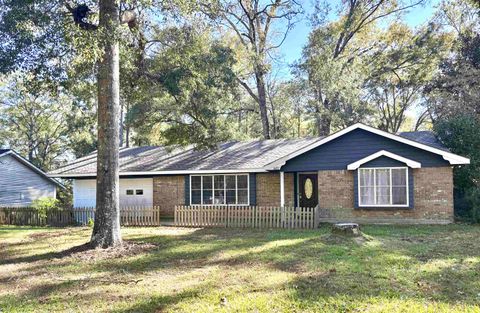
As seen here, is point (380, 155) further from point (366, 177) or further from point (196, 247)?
point (196, 247)

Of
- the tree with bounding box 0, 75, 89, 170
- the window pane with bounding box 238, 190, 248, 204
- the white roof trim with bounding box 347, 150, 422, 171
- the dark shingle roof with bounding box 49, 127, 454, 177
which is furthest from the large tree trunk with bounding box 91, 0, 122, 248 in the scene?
the tree with bounding box 0, 75, 89, 170

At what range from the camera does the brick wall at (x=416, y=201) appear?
14.8 meters

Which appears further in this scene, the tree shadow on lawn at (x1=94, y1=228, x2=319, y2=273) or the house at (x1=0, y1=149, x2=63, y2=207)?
the house at (x1=0, y1=149, x2=63, y2=207)

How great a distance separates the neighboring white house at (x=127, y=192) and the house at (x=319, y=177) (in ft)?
0.17

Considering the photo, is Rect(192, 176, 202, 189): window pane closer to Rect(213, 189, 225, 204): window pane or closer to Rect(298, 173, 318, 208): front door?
Rect(213, 189, 225, 204): window pane

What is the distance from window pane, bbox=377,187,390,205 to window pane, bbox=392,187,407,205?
0.22 meters

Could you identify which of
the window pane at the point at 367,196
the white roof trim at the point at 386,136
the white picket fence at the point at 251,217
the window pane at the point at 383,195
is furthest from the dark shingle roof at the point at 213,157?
the window pane at the point at 383,195

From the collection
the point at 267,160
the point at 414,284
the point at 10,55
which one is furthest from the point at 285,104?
the point at 414,284

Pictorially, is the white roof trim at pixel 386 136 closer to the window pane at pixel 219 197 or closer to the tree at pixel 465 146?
the tree at pixel 465 146

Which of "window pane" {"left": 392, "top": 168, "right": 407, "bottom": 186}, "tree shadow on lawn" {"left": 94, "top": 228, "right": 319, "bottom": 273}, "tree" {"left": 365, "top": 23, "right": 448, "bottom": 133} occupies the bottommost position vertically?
"tree shadow on lawn" {"left": 94, "top": 228, "right": 319, "bottom": 273}

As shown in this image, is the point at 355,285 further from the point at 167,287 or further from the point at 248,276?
the point at 167,287

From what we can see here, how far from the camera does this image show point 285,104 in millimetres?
34156

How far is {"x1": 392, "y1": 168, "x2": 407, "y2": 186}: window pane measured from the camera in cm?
1520

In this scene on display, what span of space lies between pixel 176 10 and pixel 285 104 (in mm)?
23196
